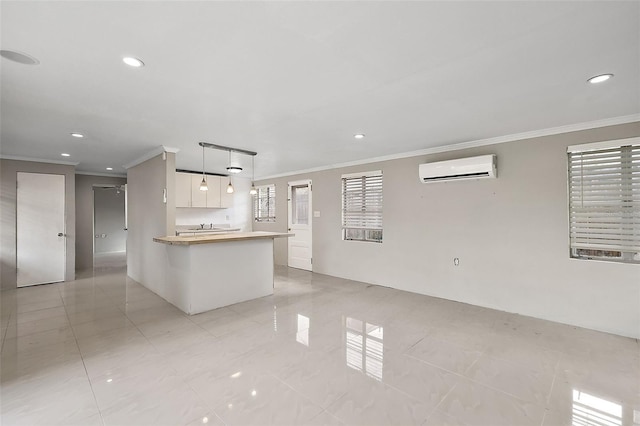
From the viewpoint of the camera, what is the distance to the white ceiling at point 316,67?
150 cm

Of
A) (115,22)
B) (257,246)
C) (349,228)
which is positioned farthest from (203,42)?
(349,228)

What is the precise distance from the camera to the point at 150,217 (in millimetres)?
4887

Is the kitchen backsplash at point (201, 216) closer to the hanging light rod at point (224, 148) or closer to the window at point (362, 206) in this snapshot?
the hanging light rod at point (224, 148)

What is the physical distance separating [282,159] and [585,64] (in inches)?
171

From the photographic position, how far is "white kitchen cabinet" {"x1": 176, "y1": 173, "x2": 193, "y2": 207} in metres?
6.44

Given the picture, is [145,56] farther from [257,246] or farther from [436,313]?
[436,313]

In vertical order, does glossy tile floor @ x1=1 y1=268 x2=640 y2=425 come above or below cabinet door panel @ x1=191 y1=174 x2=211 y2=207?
below

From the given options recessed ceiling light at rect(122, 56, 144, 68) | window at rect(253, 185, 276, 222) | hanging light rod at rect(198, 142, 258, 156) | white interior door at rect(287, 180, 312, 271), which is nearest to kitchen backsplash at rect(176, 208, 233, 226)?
window at rect(253, 185, 276, 222)

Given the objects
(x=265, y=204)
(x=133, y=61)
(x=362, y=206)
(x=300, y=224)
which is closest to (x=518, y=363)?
(x=362, y=206)

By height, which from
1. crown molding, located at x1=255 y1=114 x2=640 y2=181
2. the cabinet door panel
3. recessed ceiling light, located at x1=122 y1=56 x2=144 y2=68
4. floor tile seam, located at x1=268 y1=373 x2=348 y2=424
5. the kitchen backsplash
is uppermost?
recessed ceiling light, located at x1=122 y1=56 x2=144 y2=68

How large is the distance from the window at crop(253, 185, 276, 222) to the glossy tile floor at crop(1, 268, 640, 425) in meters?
3.91

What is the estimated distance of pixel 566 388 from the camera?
2156mm

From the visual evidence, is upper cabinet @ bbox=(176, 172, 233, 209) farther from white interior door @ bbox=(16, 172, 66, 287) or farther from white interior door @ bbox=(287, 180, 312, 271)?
white interior door @ bbox=(16, 172, 66, 287)

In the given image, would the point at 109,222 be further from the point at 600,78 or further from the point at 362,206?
the point at 600,78
